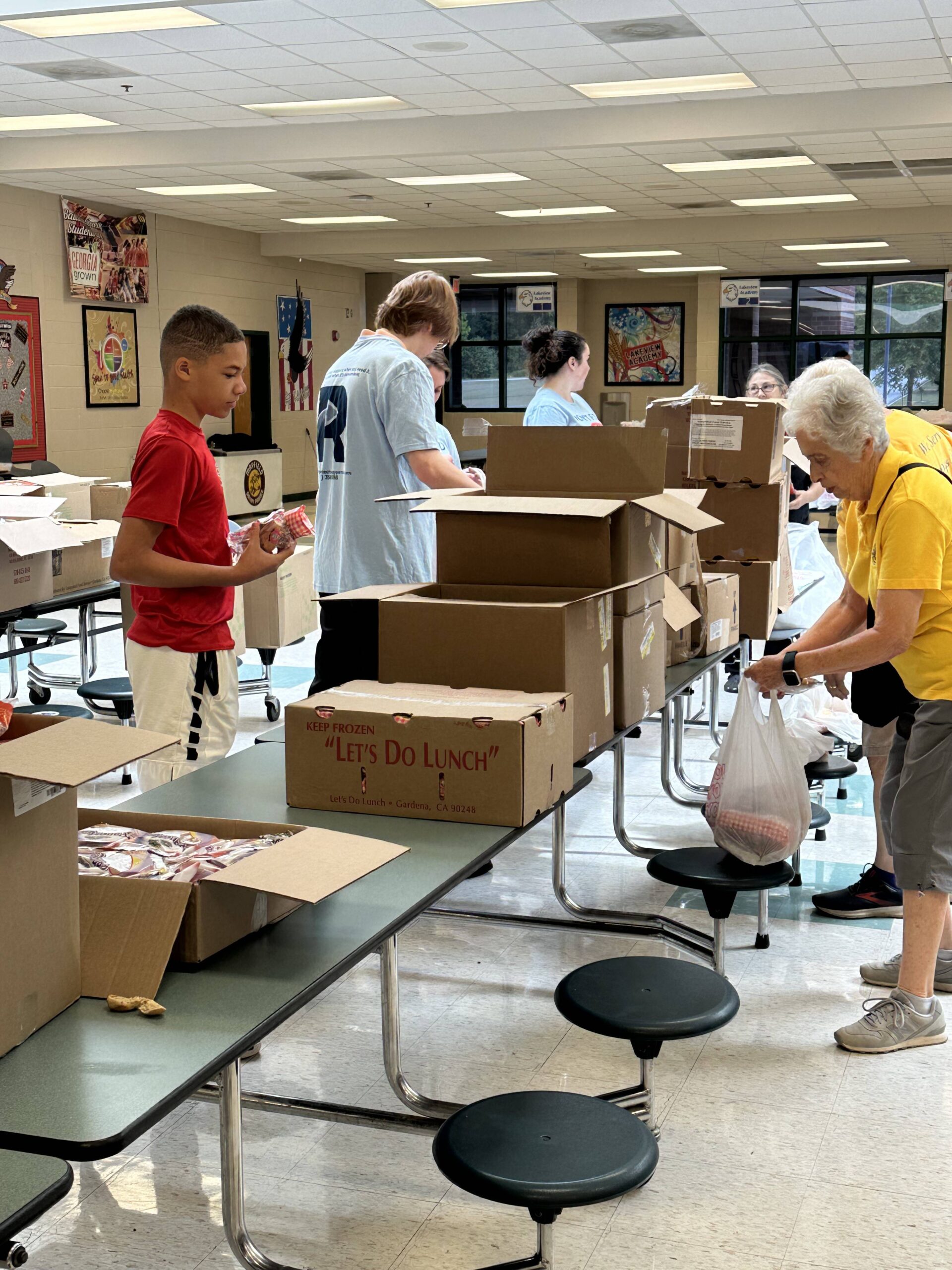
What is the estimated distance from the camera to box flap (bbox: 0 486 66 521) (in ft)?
13.9

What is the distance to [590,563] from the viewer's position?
2.51m

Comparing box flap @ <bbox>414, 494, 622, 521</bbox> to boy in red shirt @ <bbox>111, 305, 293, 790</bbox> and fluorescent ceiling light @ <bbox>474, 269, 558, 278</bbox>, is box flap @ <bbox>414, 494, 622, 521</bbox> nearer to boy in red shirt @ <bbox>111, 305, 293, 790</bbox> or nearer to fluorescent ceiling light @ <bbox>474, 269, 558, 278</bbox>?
boy in red shirt @ <bbox>111, 305, 293, 790</bbox>

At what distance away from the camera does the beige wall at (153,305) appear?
1082 cm

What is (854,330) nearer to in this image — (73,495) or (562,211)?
(562,211)

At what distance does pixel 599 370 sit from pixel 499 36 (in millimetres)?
12398

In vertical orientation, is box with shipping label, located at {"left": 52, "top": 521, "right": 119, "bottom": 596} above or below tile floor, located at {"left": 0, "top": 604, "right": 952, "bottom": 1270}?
above

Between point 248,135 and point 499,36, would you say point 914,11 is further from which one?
point 248,135

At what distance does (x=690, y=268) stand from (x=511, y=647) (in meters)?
15.8

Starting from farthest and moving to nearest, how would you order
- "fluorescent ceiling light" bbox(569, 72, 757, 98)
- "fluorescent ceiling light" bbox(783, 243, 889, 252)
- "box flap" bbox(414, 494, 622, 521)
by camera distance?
"fluorescent ceiling light" bbox(783, 243, 889, 252)
"fluorescent ceiling light" bbox(569, 72, 757, 98)
"box flap" bbox(414, 494, 622, 521)

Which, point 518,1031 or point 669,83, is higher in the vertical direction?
point 669,83

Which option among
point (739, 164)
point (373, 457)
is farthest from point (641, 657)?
point (739, 164)

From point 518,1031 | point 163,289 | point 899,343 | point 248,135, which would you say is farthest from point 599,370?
point 518,1031

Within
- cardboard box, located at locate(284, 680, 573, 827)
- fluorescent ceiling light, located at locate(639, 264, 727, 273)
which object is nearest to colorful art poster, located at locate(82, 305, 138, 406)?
fluorescent ceiling light, located at locate(639, 264, 727, 273)

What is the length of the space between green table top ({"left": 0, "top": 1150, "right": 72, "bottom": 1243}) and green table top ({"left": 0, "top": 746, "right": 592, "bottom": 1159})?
0.01 meters
